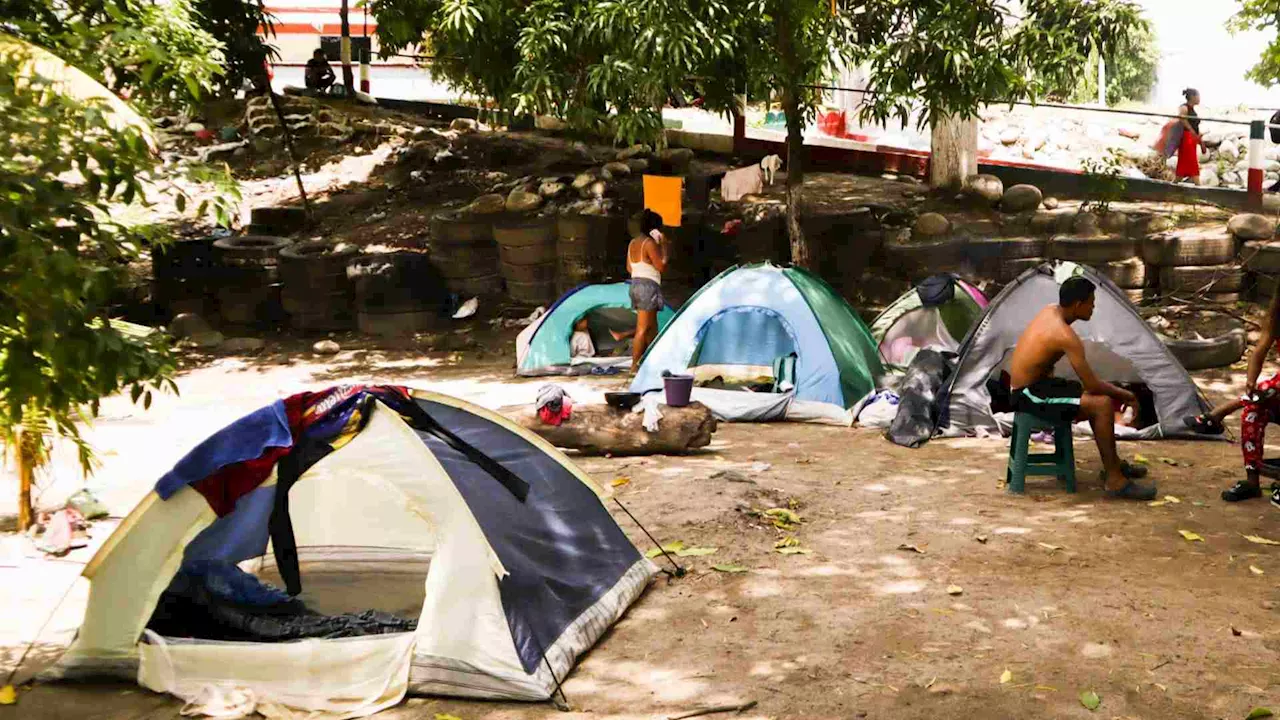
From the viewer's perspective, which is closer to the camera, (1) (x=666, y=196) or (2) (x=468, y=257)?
(1) (x=666, y=196)

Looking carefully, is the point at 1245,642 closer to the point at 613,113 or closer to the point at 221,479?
the point at 221,479

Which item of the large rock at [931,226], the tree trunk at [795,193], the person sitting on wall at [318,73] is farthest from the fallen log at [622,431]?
the person sitting on wall at [318,73]

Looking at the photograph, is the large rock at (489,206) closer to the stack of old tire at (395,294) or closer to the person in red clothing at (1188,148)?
the stack of old tire at (395,294)

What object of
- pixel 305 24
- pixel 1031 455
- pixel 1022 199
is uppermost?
pixel 305 24

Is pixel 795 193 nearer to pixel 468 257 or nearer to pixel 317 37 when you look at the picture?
pixel 468 257

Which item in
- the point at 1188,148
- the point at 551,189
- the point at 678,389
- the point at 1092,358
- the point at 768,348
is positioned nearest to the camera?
the point at 678,389

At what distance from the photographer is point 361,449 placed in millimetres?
5273

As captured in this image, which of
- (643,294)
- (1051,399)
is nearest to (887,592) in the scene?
(1051,399)

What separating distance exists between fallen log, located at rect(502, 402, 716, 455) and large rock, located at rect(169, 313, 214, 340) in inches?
237

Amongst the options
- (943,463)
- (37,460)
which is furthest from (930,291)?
(37,460)

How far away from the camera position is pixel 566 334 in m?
11.6

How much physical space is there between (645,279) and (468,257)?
3233mm

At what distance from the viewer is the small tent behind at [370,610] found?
195 inches

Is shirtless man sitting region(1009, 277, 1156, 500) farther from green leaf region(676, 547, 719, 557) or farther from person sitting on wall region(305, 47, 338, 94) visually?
person sitting on wall region(305, 47, 338, 94)
